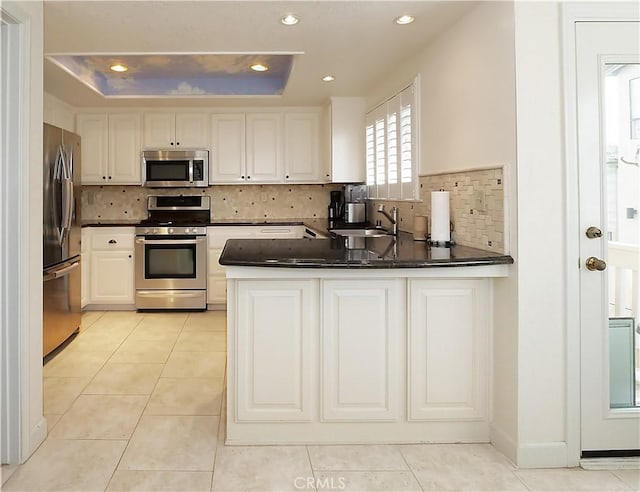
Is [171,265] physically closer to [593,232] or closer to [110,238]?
[110,238]

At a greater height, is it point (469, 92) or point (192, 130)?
point (192, 130)

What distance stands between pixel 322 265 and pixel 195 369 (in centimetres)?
173

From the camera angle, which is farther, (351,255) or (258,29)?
(258,29)

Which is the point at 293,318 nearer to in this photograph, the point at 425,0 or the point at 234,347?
the point at 234,347

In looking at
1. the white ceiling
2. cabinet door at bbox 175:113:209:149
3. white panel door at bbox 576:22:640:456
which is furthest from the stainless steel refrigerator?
white panel door at bbox 576:22:640:456

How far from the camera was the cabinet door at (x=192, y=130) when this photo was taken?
5.46 metres

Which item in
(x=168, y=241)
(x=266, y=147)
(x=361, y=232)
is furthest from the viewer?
(x=266, y=147)

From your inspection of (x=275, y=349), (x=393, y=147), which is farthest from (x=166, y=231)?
(x=275, y=349)

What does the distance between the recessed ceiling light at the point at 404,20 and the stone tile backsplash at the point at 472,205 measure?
0.91 m

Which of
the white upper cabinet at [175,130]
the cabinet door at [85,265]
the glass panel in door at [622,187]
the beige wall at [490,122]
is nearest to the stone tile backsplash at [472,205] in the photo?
the beige wall at [490,122]

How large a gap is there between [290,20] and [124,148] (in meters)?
3.34

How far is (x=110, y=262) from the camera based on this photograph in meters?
5.24

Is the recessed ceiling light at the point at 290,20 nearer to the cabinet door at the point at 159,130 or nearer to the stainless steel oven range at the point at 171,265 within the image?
the stainless steel oven range at the point at 171,265

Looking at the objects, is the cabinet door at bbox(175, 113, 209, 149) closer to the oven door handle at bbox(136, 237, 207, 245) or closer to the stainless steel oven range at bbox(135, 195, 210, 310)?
the stainless steel oven range at bbox(135, 195, 210, 310)
